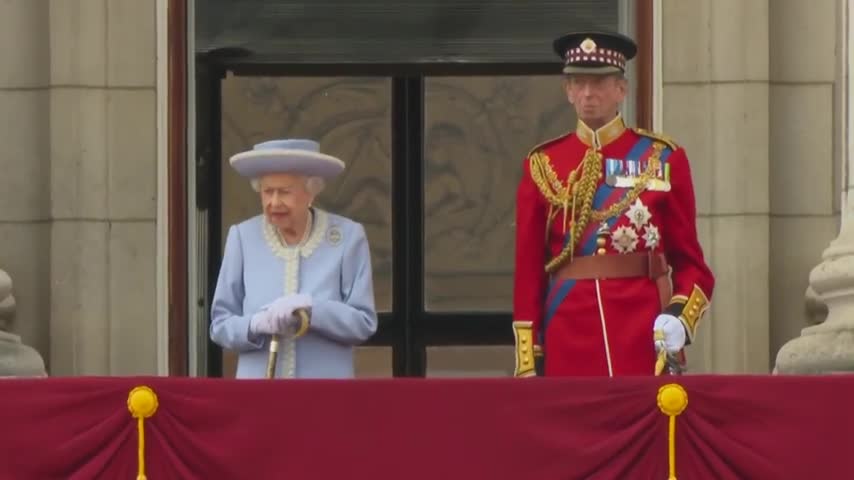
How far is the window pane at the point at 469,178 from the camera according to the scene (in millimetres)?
14227

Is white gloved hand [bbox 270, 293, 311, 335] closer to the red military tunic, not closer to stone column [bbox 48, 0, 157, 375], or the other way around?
the red military tunic

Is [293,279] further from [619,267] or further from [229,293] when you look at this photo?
[619,267]

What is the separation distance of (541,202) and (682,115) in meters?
2.14

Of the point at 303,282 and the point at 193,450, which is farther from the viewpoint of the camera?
the point at 303,282

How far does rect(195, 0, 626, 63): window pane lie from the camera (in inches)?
516

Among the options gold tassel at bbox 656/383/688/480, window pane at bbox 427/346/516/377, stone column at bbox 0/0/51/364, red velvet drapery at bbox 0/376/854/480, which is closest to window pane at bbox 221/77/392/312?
window pane at bbox 427/346/516/377

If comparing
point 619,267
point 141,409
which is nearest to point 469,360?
point 619,267

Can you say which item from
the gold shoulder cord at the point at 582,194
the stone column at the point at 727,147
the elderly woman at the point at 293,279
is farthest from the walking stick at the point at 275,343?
the stone column at the point at 727,147

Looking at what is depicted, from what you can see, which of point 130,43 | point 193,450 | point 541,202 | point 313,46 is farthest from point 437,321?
point 193,450

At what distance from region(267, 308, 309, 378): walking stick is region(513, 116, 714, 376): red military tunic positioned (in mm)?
741

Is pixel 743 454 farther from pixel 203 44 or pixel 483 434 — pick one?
pixel 203 44

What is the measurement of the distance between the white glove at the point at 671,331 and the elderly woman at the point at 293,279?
0.98 metres

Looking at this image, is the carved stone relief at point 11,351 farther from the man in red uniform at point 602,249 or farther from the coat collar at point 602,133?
the coat collar at point 602,133

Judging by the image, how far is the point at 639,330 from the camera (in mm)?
10258
